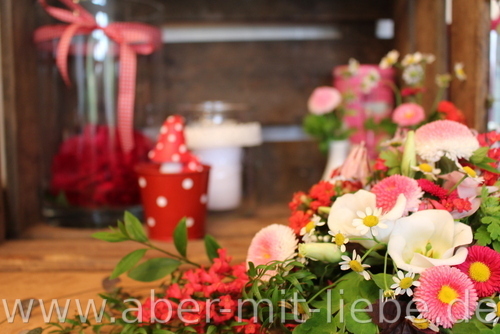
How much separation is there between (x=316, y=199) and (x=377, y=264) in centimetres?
12

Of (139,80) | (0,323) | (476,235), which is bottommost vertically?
(0,323)

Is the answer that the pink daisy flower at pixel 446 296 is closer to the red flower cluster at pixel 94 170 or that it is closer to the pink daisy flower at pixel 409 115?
the pink daisy flower at pixel 409 115

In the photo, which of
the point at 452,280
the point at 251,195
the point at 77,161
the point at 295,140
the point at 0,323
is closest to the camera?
the point at 452,280

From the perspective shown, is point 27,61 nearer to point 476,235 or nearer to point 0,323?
point 0,323

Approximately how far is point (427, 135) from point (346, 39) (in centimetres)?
57

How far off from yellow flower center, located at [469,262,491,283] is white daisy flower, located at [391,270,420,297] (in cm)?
5

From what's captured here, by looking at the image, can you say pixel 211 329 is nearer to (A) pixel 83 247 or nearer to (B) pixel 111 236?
(B) pixel 111 236

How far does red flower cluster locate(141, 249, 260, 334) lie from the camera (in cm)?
47

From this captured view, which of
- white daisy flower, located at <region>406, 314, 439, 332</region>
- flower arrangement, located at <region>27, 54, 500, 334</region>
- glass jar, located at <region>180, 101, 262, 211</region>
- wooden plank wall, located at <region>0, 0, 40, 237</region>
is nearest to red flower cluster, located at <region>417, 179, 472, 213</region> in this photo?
flower arrangement, located at <region>27, 54, 500, 334</region>

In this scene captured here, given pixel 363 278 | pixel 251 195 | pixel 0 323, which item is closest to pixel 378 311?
pixel 363 278

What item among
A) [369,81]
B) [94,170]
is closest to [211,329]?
[94,170]

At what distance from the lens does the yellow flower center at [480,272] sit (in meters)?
0.40

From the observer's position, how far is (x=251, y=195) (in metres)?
0.94

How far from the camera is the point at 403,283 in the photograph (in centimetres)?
38
